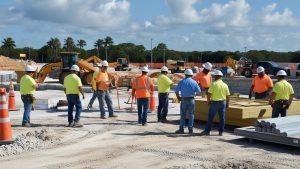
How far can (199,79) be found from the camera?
14.2 m

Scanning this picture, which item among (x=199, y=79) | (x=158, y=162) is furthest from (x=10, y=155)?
(x=199, y=79)

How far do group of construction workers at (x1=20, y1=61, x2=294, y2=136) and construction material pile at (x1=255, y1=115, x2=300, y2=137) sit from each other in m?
1.14

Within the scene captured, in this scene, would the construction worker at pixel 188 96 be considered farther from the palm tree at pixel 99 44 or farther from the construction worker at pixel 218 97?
the palm tree at pixel 99 44

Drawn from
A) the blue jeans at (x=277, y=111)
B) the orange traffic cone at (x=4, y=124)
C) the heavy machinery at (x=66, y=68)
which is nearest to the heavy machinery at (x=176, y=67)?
the heavy machinery at (x=66, y=68)

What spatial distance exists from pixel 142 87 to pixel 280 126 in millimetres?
4226

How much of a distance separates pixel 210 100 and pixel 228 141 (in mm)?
1114

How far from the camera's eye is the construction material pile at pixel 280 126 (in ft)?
32.3

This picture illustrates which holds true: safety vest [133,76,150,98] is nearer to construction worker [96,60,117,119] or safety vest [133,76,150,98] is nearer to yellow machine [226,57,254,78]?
construction worker [96,60,117,119]

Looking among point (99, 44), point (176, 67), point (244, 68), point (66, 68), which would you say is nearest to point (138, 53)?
point (99, 44)

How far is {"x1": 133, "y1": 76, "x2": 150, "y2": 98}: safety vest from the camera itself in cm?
1274

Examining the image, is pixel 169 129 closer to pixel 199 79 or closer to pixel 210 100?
pixel 210 100

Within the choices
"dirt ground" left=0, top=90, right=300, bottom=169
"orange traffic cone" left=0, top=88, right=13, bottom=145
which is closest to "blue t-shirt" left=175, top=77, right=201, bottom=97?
"dirt ground" left=0, top=90, right=300, bottom=169

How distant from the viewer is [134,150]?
9.24 m

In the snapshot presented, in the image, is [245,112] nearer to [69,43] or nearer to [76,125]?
[76,125]
